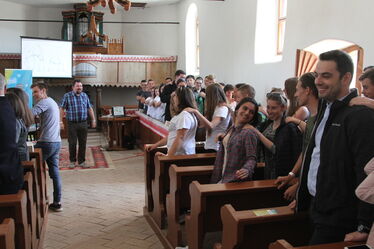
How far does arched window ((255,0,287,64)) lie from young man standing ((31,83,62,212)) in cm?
420

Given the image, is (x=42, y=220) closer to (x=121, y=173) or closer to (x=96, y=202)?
(x=96, y=202)

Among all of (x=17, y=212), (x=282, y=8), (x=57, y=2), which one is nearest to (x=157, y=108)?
(x=282, y=8)

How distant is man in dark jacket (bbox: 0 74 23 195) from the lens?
2467 mm

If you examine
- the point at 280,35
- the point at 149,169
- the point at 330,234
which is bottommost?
the point at 149,169

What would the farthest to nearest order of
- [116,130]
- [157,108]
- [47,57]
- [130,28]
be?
[130,28]
[47,57]
[116,130]
[157,108]

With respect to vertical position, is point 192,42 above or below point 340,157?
above

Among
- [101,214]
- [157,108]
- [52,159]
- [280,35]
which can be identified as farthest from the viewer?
[157,108]

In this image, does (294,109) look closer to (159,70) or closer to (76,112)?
(76,112)

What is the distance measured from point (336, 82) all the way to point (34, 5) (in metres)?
12.9

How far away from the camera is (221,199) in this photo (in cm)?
265

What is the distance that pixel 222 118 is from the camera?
395 centimetres

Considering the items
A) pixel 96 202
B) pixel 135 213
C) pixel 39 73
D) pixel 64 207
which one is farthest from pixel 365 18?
pixel 39 73

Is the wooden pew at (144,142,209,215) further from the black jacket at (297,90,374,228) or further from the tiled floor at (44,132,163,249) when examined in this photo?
the black jacket at (297,90,374,228)

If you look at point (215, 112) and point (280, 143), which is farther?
point (215, 112)
